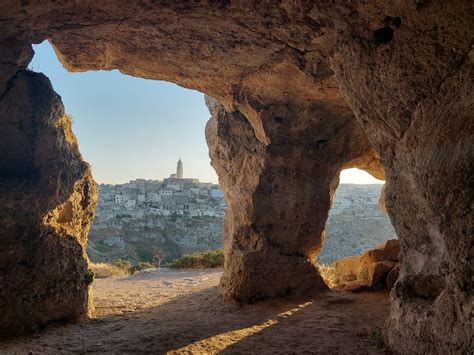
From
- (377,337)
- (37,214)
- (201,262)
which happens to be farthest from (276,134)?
(201,262)

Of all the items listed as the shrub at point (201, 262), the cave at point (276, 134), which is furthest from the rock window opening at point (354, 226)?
the cave at point (276, 134)

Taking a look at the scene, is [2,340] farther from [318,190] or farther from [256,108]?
[318,190]

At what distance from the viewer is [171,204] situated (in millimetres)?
53094

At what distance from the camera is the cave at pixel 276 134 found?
398cm

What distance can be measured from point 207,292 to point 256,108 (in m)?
4.84

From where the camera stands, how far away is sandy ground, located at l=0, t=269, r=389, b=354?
538cm

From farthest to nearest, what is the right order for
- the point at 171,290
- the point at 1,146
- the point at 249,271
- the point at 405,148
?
Answer: the point at 171,290
the point at 249,271
the point at 1,146
the point at 405,148

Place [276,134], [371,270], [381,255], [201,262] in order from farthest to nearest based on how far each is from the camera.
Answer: [201,262]
[381,255]
[371,270]
[276,134]

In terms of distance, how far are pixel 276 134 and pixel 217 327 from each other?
4365 mm

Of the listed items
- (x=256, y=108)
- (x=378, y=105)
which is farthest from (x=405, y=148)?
(x=256, y=108)

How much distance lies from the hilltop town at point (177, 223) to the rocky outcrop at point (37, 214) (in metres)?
27.3

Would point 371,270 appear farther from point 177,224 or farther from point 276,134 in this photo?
point 177,224

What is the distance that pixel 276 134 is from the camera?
8.76 metres

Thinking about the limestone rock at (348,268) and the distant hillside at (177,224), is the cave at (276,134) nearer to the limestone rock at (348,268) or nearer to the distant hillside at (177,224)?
the limestone rock at (348,268)
